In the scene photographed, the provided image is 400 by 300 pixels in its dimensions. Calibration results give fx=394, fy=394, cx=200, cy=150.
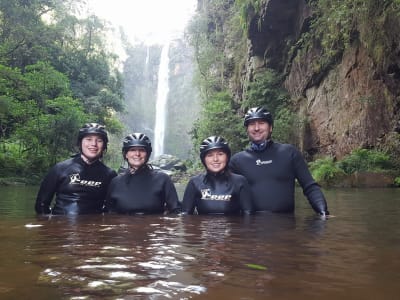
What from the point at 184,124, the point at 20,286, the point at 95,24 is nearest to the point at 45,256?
the point at 20,286

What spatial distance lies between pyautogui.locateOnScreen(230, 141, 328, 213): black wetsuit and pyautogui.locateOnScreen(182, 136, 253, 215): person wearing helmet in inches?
13.8

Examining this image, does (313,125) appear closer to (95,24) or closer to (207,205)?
(207,205)

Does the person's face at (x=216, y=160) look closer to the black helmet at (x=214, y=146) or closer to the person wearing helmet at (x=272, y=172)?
the black helmet at (x=214, y=146)

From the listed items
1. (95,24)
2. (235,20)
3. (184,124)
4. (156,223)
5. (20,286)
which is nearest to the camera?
(20,286)

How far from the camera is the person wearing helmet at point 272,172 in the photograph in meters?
5.36

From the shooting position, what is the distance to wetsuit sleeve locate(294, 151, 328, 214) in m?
5.25

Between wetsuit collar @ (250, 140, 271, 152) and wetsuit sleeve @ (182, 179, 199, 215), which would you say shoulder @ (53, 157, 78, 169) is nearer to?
wetsuit sleeve @ (182, 179, 199, 215)

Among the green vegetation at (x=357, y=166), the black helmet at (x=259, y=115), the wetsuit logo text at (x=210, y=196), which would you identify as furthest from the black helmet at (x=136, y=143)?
the green vegetation at (x=357, y=166)

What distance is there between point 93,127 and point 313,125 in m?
16.4

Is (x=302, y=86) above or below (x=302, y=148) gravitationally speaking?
above

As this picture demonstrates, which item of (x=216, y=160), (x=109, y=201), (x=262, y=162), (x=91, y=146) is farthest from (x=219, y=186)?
(x=91, y=146)

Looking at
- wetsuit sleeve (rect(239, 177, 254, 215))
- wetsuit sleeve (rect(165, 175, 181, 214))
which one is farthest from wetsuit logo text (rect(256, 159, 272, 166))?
wetsuit sleeve (rect(165, 175, 181, 214))

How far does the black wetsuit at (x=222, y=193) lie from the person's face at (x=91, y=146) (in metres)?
1.45

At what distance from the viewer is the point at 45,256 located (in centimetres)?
249
